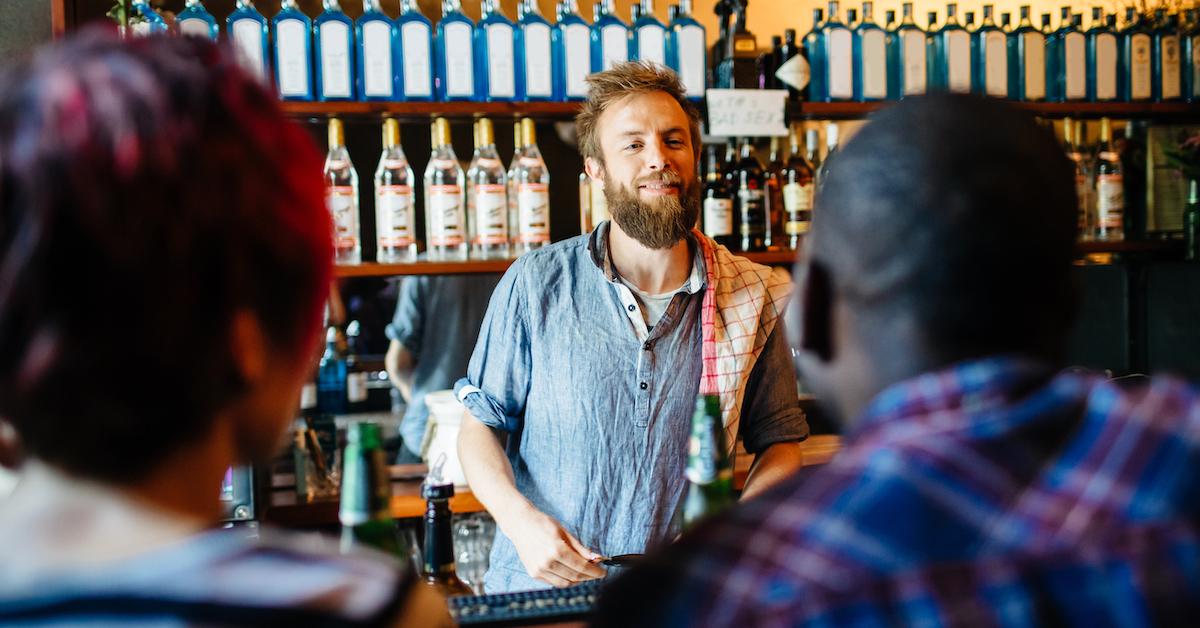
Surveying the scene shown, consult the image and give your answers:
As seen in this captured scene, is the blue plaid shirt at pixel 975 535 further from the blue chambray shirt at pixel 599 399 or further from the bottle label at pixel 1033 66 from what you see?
the bottle label at pixel 1033 66

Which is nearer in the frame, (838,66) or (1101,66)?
(838,66)

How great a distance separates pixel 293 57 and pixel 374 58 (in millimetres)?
187

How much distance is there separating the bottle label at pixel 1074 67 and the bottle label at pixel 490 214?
67.0 inches

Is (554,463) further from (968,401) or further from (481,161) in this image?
(968,401)

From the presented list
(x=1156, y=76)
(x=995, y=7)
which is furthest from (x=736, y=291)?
(x=995, y=7)

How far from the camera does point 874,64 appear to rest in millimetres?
3020

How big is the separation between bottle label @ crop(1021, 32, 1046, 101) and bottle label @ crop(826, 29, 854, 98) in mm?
552

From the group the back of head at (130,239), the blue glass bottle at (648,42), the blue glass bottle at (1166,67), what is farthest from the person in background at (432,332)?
the back of head at (130,239)

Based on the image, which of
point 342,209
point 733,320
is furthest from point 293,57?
point 733,320

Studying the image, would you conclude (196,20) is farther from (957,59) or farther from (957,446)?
(957,446)

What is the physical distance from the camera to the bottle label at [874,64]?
9.86ft

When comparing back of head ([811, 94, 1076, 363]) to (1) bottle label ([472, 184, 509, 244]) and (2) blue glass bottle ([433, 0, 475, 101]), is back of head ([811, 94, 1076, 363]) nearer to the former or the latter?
(1) bottle label ([472, 184, 509, 244])

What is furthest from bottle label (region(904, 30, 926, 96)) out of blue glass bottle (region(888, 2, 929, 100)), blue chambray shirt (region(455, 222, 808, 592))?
blue chambray shirt (region(455, 222, 808, 592))

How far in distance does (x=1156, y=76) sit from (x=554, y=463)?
2.34 metres
